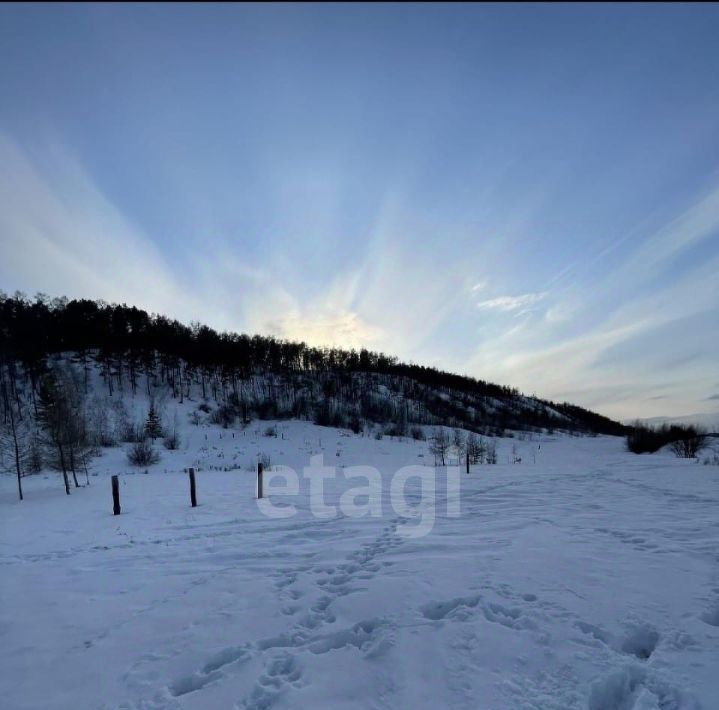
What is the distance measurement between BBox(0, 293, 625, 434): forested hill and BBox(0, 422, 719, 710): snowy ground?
43388 millimetres

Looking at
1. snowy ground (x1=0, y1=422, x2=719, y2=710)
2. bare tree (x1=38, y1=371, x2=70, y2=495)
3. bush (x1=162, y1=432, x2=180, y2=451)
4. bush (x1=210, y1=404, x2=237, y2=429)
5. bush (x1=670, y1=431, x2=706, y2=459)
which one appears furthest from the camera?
bush (x1=210, y1=404, x2=237, y2=429)

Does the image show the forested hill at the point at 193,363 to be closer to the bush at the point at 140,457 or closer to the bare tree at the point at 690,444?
the bush at the point at 140,457

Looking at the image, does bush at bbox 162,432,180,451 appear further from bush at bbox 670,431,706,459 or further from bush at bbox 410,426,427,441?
bush at bbox 670,431,706,459

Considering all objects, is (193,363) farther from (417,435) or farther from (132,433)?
(417,435)

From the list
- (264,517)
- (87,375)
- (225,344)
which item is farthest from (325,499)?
(225,344)

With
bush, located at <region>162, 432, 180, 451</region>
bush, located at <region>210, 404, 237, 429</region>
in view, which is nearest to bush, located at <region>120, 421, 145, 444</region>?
bush, located at <region>162, 432, 180, 451</region>

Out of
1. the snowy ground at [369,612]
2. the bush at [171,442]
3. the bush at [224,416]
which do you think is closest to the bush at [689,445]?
the snowy ground at [369,612]

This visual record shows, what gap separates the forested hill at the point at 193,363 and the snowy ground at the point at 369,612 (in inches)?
1708

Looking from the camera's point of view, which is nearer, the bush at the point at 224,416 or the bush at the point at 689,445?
the bush at the point at 689,445

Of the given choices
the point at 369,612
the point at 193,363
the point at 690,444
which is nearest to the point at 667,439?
the point at 690,444

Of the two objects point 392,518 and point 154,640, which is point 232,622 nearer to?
point 154,640

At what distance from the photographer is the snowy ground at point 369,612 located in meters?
3.61

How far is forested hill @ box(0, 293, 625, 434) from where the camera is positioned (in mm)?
52750

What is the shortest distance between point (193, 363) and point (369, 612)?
206ft
